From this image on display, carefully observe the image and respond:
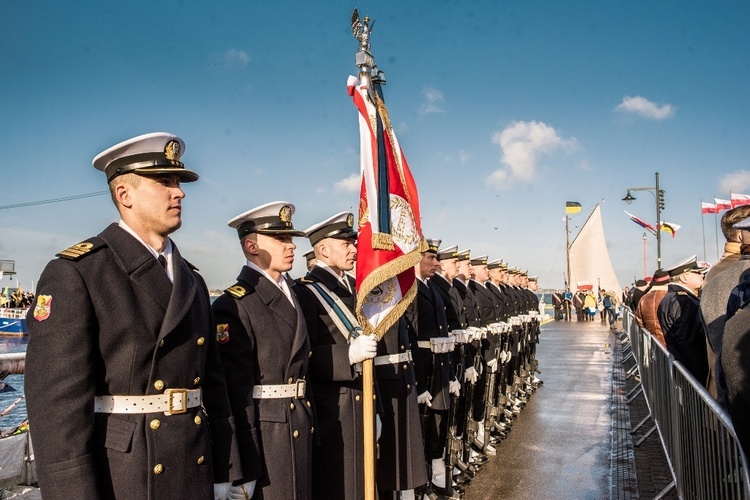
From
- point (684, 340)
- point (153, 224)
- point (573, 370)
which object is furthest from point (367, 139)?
point (573, 370)

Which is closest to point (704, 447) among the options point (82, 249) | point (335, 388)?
point (335, 388)

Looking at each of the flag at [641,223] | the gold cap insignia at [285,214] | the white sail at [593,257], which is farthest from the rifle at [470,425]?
the white sail at [593,257]

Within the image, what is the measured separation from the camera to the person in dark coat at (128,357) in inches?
92.1

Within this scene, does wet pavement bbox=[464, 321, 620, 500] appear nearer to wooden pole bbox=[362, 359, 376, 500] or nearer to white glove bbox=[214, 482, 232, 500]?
wooden pole bbox=[362, 359, 376, 500]

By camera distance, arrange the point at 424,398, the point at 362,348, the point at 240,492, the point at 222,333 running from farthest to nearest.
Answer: the point at 424,398
the point at 362,348
the point at 222,333
the point at 240,492

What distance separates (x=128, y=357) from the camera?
8.23ft

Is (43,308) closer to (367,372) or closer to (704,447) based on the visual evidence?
(367,372)

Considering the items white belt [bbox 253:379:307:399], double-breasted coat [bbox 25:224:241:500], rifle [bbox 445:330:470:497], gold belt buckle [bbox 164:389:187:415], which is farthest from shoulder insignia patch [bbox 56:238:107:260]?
rifle [bbox 445:330:470:497]

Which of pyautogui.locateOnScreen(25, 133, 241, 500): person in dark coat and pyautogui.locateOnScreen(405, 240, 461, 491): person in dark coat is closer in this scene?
pyautogui.locateOnScreen(25, 133, 241, 500): person in dark coat

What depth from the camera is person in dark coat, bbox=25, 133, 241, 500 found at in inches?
92.1

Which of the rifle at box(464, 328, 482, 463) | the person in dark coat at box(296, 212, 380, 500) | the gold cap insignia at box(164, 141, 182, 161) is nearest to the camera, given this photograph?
the gold cap insignia at box(164, 141, 182, 161)

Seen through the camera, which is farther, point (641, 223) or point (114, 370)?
point (641, 223)

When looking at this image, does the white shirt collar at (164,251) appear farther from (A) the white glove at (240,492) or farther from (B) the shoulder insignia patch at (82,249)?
(A) the white glove at (240,492)

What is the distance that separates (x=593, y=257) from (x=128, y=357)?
5801cm
